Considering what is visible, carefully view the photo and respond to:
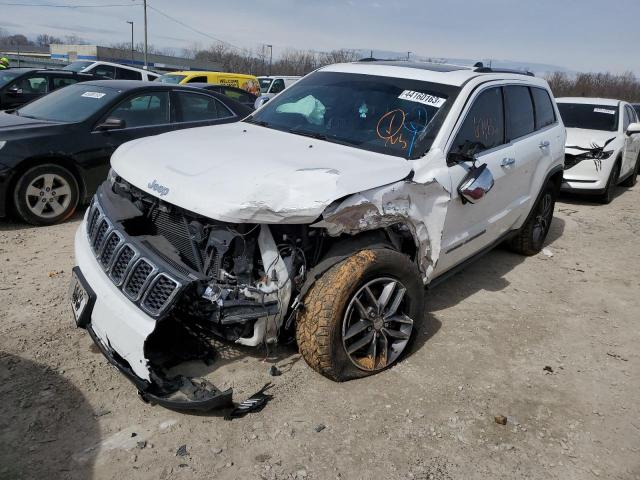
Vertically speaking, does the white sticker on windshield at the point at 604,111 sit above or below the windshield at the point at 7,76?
above

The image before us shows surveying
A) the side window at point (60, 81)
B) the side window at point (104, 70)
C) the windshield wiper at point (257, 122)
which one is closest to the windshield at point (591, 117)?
the windshield wiper at point (257, 122)

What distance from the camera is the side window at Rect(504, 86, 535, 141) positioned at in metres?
4.59

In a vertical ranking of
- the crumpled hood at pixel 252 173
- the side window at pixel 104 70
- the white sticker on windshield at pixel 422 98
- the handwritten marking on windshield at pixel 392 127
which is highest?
the white sticker on windshield at pixel 422 98

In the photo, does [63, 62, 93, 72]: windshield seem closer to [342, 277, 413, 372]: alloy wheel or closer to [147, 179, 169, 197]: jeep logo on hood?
[147, 179, 169, 197]: jeep logo on hood

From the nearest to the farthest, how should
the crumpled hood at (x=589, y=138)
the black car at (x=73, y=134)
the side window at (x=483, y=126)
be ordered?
the side window at (x=483, y=126)
the black car at (x=73, y=134)
the crumpled hood at (x=589, y=138)

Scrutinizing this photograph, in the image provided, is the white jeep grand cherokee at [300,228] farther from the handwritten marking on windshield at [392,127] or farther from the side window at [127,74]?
the side window at [127,74]

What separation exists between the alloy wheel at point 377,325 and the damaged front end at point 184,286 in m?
0.41

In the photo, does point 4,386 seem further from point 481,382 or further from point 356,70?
point 356,70

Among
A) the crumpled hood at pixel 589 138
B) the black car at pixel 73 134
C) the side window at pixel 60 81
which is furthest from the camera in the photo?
the side window at pixel 60 81

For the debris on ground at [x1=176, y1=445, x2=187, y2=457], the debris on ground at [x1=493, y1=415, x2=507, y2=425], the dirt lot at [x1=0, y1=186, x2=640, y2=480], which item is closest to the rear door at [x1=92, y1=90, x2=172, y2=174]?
the dirt lot at [x1=0, y1=186, x2=640, y2=480]

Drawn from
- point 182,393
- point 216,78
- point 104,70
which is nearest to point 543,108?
point 182,393

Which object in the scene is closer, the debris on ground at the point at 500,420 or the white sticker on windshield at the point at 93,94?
the debris on ground at the point at 500,420

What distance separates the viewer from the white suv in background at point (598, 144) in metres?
A: 8.84

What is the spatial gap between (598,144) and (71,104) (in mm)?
8151
